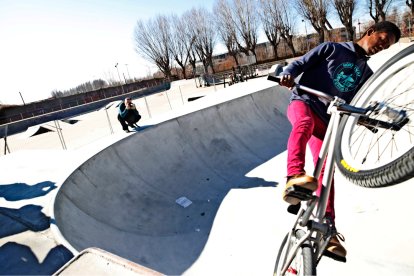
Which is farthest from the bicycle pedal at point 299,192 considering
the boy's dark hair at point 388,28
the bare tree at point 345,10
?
the bare tree at point 345,10

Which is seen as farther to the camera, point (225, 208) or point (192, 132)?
point (192, 132)

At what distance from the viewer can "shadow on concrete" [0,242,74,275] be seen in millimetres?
2354

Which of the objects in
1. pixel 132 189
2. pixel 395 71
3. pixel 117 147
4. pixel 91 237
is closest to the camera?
pixel 395 71

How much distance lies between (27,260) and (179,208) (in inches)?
104

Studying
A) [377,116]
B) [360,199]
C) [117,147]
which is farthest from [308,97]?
[117,147]

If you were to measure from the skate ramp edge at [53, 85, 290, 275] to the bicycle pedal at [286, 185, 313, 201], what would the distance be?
2.42m

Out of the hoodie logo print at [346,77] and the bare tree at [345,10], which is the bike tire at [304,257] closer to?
the hoodie logo print at [346,77]

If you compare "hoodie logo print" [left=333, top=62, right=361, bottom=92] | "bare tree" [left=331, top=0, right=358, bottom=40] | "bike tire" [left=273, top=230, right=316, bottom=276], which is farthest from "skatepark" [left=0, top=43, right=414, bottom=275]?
"bare tree" [left=331, top=0, right=358, bottom=40]

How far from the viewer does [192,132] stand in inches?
279

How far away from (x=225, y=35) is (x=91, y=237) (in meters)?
44.3

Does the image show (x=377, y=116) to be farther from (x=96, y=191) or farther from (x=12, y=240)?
(x=96, y=191)

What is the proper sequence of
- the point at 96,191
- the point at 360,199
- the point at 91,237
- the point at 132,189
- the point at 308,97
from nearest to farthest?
1. the point at 308,97
2. the point at 91,237
3. the point at 360,199
4. the point at 96,191
5. the point at 132,189

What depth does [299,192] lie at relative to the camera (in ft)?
5.29

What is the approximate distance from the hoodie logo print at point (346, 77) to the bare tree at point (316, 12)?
33425 millimetres
